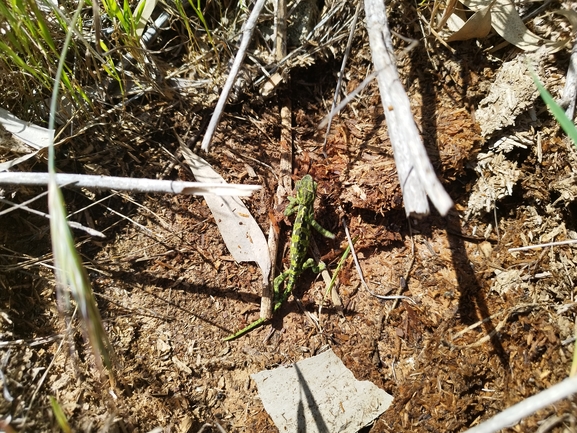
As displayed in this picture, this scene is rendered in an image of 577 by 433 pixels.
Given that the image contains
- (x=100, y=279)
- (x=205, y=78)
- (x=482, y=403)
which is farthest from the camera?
(x=205, y=78)

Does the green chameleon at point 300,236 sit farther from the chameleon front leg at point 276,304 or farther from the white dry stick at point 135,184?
the white dry stick at point 135,184

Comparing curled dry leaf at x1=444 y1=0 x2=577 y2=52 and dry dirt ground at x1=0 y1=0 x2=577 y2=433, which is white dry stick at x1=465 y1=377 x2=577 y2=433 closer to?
dry dirt ground at x1=0 y1=0 x2=577 y2=433

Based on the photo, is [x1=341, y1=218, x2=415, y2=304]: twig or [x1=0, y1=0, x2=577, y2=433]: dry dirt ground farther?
[x1=341, y1=218, x2=415, y2=304]: twig

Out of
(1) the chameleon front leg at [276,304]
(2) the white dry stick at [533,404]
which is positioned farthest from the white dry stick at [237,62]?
(2) the white dry stick at [533,404]

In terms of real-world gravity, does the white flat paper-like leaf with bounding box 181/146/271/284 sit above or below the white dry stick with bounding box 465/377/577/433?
above

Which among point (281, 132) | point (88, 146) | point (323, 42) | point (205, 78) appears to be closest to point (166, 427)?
point (88, 146)

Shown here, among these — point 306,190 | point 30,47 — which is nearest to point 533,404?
point 306,190

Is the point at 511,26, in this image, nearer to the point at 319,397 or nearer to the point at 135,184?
the point at 135,184

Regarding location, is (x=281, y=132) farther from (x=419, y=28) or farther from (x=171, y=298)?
(x=171, y=298)

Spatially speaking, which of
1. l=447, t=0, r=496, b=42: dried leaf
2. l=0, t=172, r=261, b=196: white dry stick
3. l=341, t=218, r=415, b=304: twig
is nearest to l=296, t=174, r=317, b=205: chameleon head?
l=341, t=218, r=415, b=304: twig
